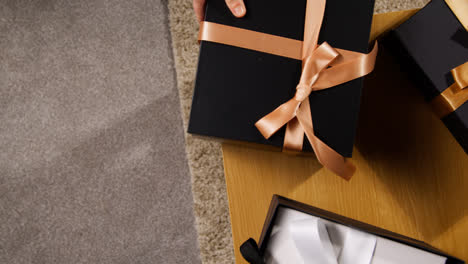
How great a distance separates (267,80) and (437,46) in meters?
0.32

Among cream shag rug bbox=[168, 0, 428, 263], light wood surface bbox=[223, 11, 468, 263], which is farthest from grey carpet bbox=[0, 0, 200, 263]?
light wood surface bbox=[223, 11, 468, 263]

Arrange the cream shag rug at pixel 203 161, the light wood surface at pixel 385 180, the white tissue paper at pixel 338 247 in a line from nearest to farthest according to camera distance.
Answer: the white tissue paper at pixel 338 247 → the light wood surface at pixel 385 180 → the cream shag rug at pixel 203 161

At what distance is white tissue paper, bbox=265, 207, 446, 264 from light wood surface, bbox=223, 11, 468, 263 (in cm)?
15

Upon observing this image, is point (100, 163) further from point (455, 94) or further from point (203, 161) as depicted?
point (455, 94)

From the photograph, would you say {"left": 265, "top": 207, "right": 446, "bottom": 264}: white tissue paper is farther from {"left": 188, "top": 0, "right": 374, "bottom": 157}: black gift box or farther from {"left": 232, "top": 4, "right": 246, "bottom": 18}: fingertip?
{"left": 232, "top": 4, "right": 246, "bottom": 18}: fingertip

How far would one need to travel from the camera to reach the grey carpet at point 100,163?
1055 mm

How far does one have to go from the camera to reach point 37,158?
106 centimetres

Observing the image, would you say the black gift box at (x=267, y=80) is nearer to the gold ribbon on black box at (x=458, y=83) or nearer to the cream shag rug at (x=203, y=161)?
the gold ribbon on black box at (x=458, y=83)

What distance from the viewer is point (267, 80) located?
507 mm

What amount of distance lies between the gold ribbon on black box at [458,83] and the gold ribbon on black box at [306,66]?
6.0 inches

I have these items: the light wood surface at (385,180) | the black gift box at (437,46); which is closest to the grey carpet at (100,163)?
the light wood surface at (385,180)

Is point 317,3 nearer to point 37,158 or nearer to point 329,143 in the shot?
point 329,143

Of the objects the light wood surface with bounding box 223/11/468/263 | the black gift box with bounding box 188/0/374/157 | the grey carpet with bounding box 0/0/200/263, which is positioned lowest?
the grey carpet with bounding box 0/0/200/263

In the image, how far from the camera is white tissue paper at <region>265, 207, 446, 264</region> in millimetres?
485
